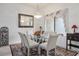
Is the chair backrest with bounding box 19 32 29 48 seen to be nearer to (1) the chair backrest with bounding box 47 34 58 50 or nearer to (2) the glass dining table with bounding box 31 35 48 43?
(2) the glass dining table with bounding box 31 35 48 43

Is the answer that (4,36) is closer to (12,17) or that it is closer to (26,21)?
(12,17)

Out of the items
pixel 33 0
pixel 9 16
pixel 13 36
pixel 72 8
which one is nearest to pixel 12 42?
pixel 13 36

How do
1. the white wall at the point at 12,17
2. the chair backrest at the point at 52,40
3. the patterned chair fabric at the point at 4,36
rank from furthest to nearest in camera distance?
the chair backrest at the point at 52,40
the patterned chair fabric at the point at 4,36
the white wall at the point at 12,17

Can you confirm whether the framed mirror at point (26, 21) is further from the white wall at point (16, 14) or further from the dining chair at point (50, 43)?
the dining chair at point (50, 43)

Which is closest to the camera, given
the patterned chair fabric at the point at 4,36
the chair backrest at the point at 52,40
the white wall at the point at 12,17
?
the white wall at the point at 12,17

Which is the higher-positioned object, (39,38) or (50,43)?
(39,38)

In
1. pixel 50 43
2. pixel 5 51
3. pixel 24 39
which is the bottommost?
pixel 5 51

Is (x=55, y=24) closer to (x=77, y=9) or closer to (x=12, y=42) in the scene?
(x=77, y=9)

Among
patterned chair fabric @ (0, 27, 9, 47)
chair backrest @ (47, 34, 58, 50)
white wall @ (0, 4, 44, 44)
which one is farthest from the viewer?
chair backrest @ (47, 34, 58, 50)

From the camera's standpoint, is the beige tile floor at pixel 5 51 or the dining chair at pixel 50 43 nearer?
the beige tile floor at pixel 5 51

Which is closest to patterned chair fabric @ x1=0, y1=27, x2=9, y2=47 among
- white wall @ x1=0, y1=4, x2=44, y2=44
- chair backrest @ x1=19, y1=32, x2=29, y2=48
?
white wall @ x1=0, y1=4, x2=44, y2=44

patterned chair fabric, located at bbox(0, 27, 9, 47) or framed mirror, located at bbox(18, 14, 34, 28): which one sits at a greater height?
framed mirror, located at bbox(18, 14, 34, 28)

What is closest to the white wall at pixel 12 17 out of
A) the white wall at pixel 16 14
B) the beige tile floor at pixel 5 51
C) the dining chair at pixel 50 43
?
the white wall at pixel 16 14

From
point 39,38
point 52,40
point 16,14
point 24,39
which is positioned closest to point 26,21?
point 16,14
